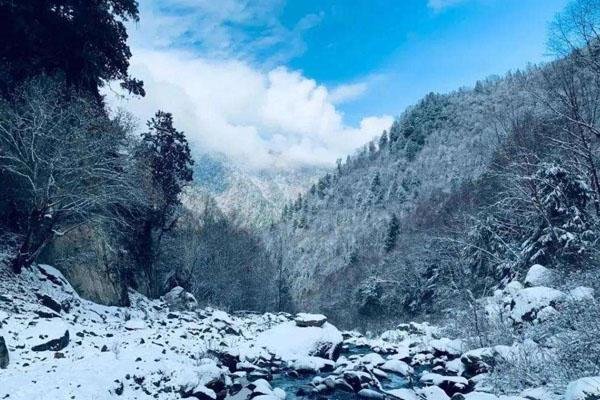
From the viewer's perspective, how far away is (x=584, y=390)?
700 centimetres

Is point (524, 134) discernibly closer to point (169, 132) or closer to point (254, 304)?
point (169, 132)

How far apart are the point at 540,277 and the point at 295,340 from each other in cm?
1143

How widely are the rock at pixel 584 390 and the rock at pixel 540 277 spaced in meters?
11.3

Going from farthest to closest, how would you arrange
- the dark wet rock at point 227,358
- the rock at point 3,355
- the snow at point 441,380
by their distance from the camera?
the dark wet rock at point 227,358
the snow at point 441,380
the rock at point 3,355

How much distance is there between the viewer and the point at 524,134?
20.8 meters

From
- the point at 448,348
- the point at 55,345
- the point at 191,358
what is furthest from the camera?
the point at 448,348

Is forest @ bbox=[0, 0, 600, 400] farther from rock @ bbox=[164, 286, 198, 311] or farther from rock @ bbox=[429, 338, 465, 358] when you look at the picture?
rock @ bbox=[164, 286, 198, 311]

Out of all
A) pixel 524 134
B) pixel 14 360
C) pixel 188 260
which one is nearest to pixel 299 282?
pixel 188 260

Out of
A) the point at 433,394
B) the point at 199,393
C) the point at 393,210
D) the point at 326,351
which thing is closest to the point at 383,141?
the point at 393,210

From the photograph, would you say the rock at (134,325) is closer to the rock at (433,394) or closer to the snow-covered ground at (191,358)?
the snow-covered ground at (191,358)

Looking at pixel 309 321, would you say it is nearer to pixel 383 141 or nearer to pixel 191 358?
pixel 191 358

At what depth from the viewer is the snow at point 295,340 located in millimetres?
18062

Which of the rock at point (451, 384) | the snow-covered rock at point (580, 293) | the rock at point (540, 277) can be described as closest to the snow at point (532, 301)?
the snow-covered rock at point (580, 293)

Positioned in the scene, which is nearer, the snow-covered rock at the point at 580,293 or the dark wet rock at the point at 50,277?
the snow-covered rock at the point at 580,293
